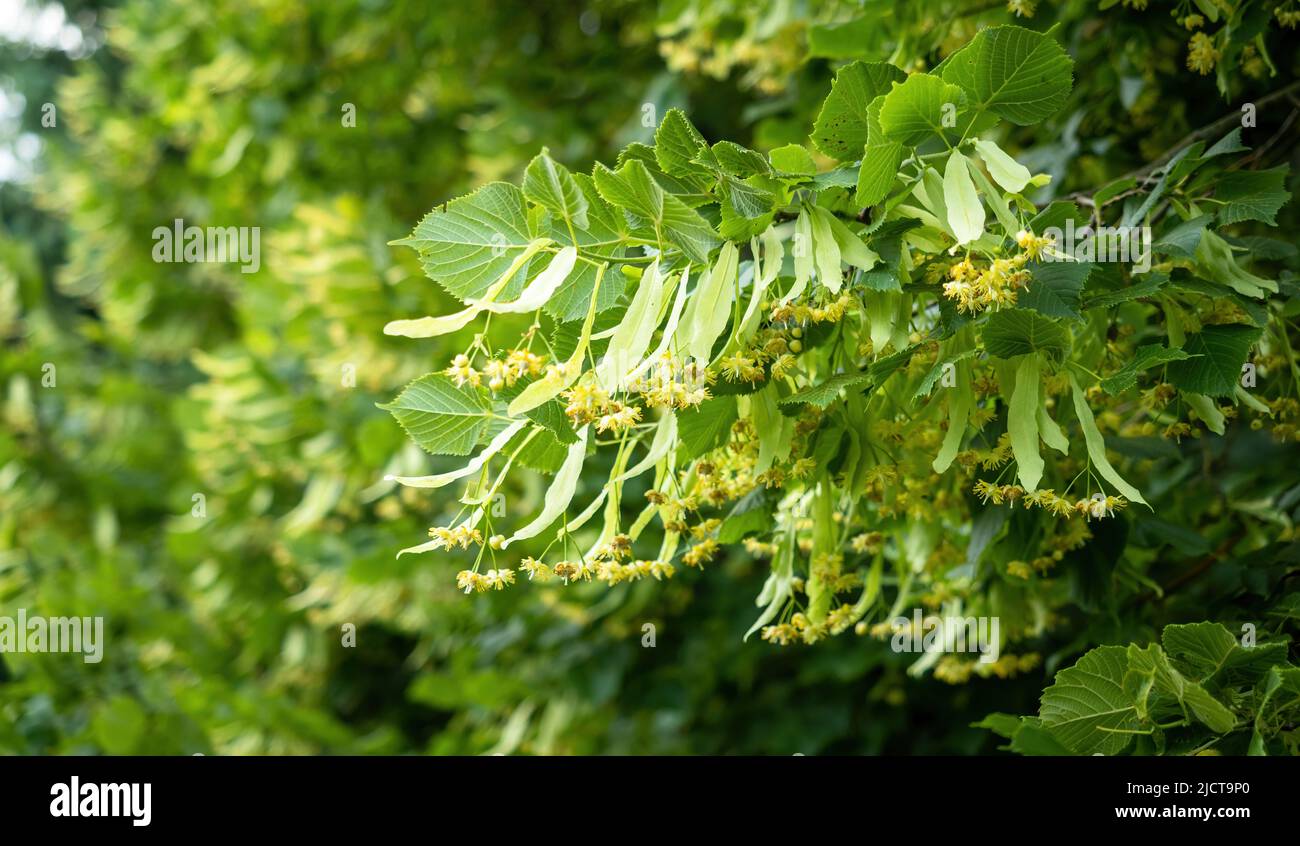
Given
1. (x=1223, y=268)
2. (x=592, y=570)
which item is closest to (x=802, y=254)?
(x=592, y=570)

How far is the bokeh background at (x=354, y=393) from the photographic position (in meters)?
2.06

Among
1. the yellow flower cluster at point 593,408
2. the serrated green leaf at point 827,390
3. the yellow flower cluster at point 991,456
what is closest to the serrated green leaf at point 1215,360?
the yellow flower cluster at point 991,456

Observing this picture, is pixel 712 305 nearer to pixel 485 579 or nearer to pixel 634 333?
pixel 634 333

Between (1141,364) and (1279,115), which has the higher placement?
(1279,115)

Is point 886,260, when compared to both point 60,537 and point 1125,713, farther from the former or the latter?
point 60,537

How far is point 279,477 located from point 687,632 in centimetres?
134

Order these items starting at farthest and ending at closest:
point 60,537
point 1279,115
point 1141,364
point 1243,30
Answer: point 60,537 < point 1279,115 < point 1243,30 < point 1141,364

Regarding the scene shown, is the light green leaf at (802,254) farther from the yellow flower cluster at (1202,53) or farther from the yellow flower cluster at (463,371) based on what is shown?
the yellow flower cluster at (1202,53)

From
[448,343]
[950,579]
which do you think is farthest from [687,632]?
[950,579]

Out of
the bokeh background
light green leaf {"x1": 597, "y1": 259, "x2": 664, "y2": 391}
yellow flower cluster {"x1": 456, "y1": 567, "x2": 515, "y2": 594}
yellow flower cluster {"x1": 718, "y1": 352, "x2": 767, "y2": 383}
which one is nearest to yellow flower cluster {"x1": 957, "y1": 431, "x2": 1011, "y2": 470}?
yellow flower cluster {"x1": 718, "y1": 352, "x2": 767, "y2": 383}

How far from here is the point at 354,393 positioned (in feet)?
9.16

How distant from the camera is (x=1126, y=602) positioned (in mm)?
1479

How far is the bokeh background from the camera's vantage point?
6.77 feet

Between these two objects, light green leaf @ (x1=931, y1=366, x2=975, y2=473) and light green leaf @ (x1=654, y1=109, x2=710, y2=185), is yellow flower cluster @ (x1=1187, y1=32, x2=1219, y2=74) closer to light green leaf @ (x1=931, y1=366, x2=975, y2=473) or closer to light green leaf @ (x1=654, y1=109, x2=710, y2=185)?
light green leaf @ (x1=931, y1=366, x2=975, y2=473)
